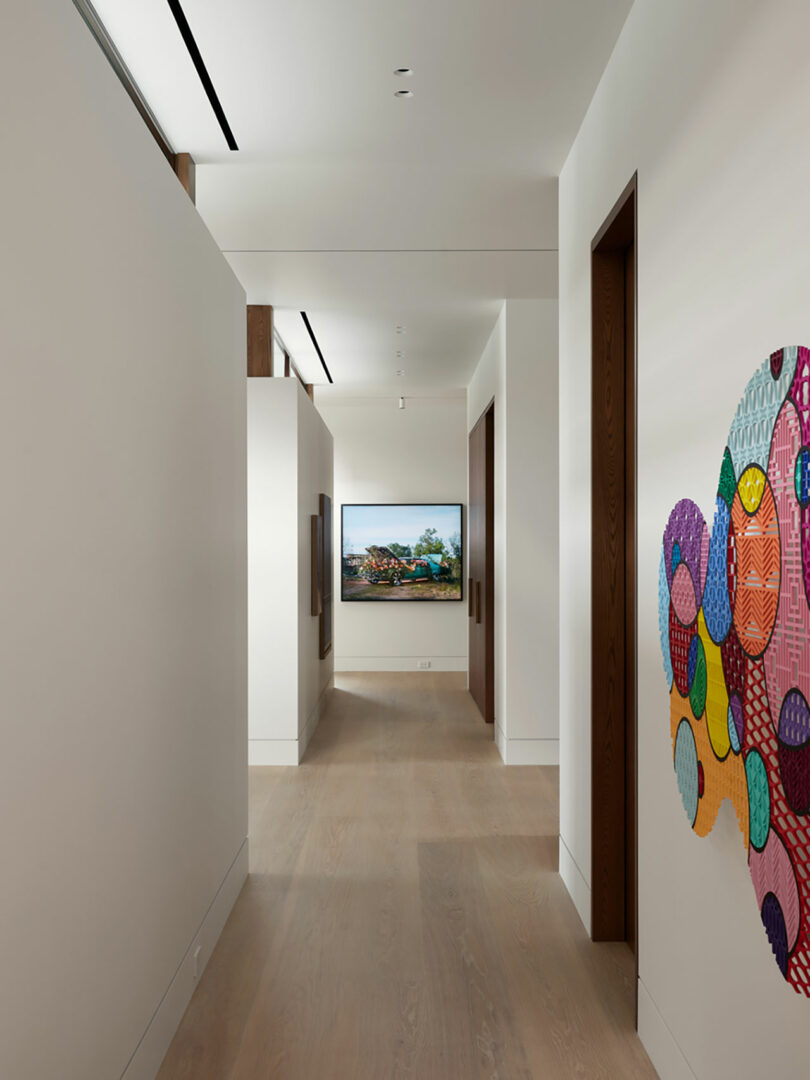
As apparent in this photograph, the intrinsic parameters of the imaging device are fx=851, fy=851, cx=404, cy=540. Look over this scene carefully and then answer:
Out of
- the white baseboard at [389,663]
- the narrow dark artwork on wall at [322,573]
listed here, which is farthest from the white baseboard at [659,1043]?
the white baseboard at [389,663]

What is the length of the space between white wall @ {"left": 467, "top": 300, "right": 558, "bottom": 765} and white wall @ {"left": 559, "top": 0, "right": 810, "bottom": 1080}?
255cm

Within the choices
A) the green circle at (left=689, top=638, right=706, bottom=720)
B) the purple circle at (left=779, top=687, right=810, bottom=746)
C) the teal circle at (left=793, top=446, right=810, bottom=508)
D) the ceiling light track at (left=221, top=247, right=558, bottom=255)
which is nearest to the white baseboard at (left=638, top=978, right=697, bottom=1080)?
the green circle at (left=689, top=638, right=706, bottom=720)

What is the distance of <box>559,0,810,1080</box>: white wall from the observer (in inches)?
58.0

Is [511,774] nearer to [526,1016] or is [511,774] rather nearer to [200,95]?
[526,1016]

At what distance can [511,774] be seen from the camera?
5.21m

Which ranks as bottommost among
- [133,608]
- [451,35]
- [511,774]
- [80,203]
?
[511,774]

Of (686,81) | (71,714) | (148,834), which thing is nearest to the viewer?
(71,714)

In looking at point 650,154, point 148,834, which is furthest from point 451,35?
point 148,834

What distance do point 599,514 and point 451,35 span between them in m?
1.57

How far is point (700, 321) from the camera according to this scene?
1890 mm

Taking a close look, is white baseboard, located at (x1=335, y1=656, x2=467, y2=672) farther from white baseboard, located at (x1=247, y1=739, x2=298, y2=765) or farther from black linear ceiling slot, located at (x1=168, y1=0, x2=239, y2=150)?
black linear ceiling slot, located at (x1=168, y1=0, x2=239, y2=150)

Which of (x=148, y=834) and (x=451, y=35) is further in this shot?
(x=451, y=35)

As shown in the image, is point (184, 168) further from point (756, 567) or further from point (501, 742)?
point (501, 742)

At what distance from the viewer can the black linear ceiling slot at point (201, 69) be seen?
2405 mm
